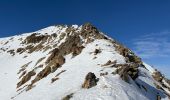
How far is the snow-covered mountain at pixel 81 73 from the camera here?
1506 inches

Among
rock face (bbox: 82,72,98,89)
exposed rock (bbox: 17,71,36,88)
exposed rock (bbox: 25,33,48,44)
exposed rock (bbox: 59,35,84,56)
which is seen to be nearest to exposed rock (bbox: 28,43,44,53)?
exposed rock (bbox: 25,33,48,44)

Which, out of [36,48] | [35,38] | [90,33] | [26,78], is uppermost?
[35,38]

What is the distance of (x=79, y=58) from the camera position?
58.5 meters

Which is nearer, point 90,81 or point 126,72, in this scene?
point 90,81

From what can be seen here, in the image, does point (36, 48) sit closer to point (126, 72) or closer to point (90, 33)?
point (90, 33)

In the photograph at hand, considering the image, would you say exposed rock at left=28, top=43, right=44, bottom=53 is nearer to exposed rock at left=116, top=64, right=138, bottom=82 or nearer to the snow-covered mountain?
the snow-covered mountain

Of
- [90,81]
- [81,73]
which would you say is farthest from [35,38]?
[90,81]

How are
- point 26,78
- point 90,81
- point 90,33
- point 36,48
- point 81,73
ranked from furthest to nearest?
1. point 36,48
2. point 90,33
3. point 26,78
4. point 81,73
5. point 90,81

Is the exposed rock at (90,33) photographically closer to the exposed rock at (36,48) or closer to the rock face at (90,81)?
the exposed rock at (36,48)

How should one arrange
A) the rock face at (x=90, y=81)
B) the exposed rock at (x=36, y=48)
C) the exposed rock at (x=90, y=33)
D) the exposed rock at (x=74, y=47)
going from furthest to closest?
the exposed rock at (x=36, y=48) → the exposed rock at (x=90, y=33) → the exposed rock at (x=74, y=47) → the rock face at (x=90, y=81)

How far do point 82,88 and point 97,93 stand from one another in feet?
11.8

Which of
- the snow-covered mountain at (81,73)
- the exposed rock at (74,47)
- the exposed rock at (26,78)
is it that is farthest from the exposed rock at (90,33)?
the exposed rock at (26,78)

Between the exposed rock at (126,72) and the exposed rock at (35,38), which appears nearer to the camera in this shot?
the exposed rock at (126,72)

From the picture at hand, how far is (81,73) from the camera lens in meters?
45.7
